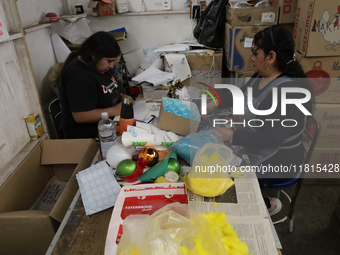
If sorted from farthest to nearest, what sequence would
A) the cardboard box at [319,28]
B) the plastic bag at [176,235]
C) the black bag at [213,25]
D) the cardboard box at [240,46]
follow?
the black bag at [213,25], the cardboard box at [240,46], the cardboard box at [319,28], the plastic bag at [176,235]

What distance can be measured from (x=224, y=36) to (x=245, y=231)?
2.17 metres

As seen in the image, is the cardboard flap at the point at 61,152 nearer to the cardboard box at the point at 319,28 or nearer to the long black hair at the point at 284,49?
the long black hair at the point at 284,49

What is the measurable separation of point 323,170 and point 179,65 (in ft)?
5.36

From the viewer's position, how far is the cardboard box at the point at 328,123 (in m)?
1.89

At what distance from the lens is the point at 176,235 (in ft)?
2.22

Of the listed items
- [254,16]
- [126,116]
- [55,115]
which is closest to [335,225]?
[126,116]

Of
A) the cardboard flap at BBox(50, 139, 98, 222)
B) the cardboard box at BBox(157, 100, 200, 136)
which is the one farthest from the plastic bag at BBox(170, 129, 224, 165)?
the cardboard flap at BBox(50, 139, 98, 222)

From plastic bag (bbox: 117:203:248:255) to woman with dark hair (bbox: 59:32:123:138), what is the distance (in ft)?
3.24

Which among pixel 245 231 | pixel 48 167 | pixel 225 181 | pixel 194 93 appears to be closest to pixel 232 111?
pixel 194 93

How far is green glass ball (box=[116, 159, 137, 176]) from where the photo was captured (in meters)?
1.03

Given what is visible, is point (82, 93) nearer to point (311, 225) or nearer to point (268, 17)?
point (268, 17)

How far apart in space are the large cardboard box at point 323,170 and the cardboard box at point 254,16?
4.03 feet

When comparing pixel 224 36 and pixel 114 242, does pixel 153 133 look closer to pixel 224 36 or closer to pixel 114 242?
pixel 114 242

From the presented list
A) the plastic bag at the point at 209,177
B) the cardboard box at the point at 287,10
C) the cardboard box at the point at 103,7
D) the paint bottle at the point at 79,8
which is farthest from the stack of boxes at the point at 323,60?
the paint bottle at the point at 79,8
